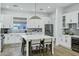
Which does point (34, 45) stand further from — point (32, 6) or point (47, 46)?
point (32, 6)

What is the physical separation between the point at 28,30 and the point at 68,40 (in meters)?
1.54

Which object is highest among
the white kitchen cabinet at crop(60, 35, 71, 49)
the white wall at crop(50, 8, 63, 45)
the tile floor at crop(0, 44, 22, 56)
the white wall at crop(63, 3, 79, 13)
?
the white wall at crop(63, 3, 79, 13)

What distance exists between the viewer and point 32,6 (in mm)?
3475

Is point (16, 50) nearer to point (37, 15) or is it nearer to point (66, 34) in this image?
point (37, 15)

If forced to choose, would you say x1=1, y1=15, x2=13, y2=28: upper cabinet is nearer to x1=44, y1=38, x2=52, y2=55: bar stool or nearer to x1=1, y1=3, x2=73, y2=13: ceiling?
x1=1, y1=3, x2=73, y2=13: ceiling

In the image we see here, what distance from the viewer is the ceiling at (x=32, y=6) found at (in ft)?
11.1

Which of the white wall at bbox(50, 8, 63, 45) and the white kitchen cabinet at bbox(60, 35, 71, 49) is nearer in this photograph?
the white wall at bbox(50, 8, 63, 45)

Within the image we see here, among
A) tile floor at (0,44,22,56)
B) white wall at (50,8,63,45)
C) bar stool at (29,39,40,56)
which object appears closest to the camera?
tile floor at (0,44,22,56)

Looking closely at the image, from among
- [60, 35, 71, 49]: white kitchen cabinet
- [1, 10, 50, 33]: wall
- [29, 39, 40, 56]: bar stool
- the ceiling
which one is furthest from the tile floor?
[60, 35, 71, 49]: white kitchen cabinet

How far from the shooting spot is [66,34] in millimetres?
3832

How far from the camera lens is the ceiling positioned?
3391 millimetres

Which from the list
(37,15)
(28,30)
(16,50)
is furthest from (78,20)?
(16,50)

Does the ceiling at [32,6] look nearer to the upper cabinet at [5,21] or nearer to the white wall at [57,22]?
the white wall at [57,22]

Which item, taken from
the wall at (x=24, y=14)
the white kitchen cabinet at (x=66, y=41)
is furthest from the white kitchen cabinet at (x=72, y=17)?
the wall at (x=24, y=14)
